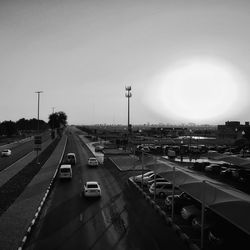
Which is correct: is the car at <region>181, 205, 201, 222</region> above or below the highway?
above

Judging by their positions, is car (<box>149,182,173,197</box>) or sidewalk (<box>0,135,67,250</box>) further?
car (<box>149,182,173,197</box>)

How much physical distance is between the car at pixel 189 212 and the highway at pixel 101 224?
4.68ft

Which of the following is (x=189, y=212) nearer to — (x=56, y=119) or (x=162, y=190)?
(x=162, y=190)

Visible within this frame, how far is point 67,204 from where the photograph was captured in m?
21.0

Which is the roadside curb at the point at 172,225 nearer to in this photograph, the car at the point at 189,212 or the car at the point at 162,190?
the car at the point at 162,190

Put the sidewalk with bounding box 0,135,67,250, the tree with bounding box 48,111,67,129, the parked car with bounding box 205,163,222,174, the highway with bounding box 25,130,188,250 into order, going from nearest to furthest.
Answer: the sidewalk with bounding box 0,135,67,250
the highway with bounding box 25,130,188,250
the parked car with bounding box 205,163,222,174
the tree with bounding box 48,111,67,129

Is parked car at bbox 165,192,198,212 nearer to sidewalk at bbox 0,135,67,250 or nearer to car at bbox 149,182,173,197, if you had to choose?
car at bbox 149,182,173,197

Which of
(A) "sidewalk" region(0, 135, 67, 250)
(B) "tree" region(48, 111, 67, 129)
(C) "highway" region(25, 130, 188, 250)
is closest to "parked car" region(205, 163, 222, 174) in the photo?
(C) "highway" region(25, 130, 188, 250)

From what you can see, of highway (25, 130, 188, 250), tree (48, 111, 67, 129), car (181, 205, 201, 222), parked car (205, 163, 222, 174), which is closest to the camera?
highway (25, 130, 188, 250)

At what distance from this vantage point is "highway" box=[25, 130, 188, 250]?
561 inches

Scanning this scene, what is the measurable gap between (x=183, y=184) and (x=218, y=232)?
355cm

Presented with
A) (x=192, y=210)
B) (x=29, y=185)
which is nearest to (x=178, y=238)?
(x=192, y=210)

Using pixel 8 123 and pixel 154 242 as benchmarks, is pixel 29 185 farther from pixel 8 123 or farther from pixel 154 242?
pixel 8 123

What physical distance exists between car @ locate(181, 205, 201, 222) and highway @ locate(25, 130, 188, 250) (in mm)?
1425
